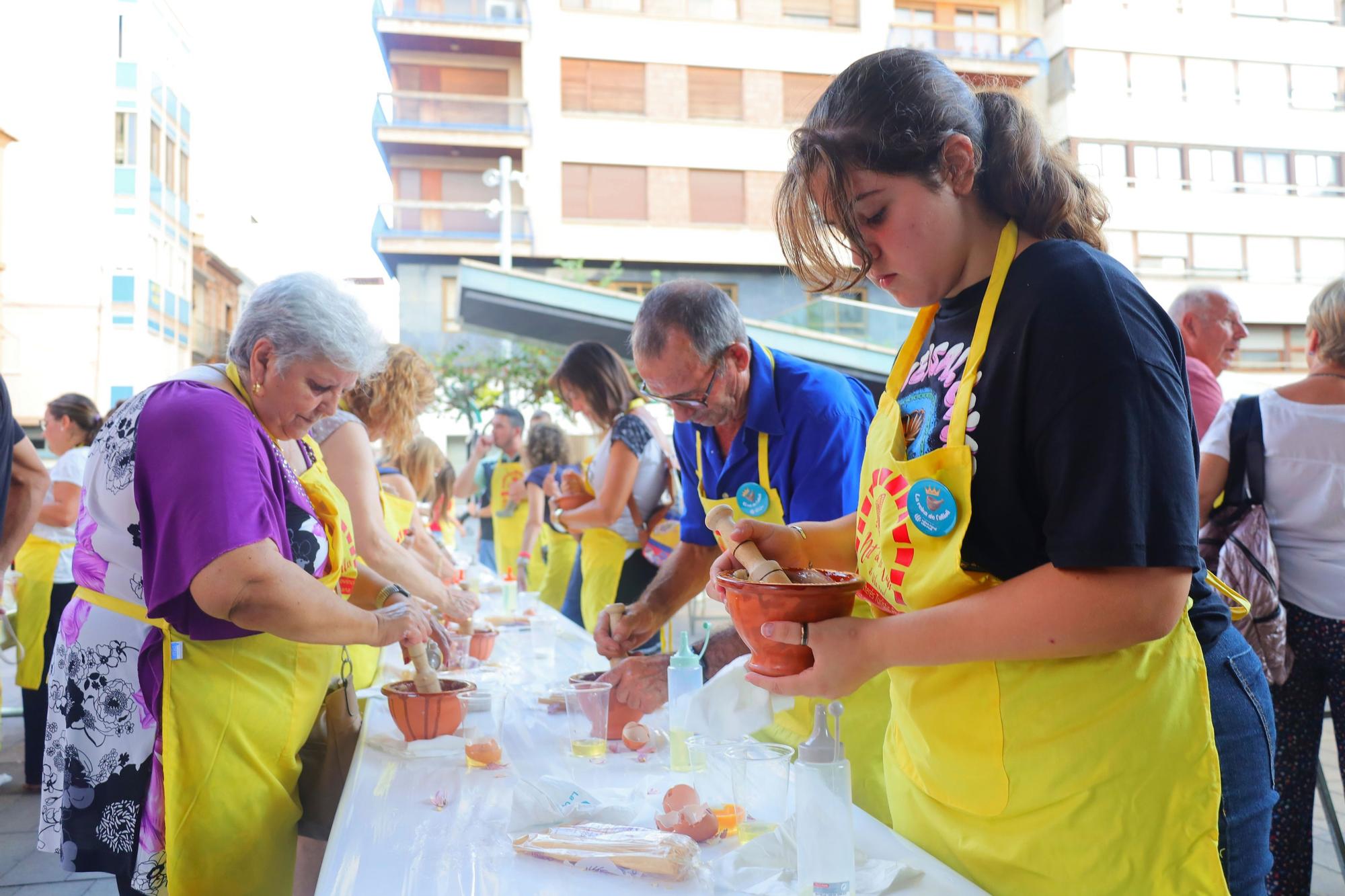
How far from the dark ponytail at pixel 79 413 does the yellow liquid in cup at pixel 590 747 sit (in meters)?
3.88

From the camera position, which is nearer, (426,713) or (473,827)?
(473,827)

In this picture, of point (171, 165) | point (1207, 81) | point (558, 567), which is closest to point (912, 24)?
point (1207, 81)

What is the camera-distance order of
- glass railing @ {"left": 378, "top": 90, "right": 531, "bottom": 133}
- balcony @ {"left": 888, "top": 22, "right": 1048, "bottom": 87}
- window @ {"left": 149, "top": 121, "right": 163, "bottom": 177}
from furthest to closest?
1. balcony @ {"left": 888, "top": 22, "right": 1048, "bottom": 87}
2. glass railing @ {"left": 378, "top": 90, "right": 531, "bottom": 133}
3. window @ {"left": 149, "top": 121, "right": 163, "bottom": 177}

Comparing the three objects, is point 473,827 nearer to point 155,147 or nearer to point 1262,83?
point 155,147

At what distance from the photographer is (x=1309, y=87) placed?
23266mm

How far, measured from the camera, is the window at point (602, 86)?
20969 mm

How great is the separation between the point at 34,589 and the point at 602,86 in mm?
18685

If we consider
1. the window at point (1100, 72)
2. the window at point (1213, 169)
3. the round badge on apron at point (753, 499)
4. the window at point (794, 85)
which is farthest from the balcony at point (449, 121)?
the round badge on apron at point (753, 499)

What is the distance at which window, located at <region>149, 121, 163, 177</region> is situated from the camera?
8.82 m

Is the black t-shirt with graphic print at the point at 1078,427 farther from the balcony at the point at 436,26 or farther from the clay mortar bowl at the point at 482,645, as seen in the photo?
the balcony at the point at 436,26

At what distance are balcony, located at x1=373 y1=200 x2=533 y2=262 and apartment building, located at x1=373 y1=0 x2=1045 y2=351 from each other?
3 cm

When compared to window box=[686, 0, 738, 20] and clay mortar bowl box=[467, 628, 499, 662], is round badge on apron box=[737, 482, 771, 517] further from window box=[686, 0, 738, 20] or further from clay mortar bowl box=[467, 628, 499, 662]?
window box=[686, 0, 738, 20]

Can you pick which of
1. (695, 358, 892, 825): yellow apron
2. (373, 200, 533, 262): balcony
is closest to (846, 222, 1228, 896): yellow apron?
(695, 358, 892, 825): yellow apron

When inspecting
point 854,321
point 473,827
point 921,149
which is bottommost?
point 473,827
